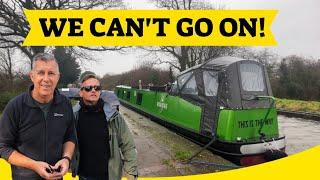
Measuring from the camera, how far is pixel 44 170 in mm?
3223

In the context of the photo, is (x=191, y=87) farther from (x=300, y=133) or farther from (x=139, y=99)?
(x=139, y=99)

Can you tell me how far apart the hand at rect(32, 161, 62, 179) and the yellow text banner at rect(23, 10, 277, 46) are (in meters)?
7.57

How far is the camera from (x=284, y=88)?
2777 centimetres

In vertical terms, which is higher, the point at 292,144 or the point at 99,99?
the point at 99,99

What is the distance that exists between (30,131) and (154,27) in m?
8.09

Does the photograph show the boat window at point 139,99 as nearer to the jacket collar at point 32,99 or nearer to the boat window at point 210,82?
the boat window at point 210,82

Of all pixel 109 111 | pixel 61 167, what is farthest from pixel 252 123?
pixel 61 167

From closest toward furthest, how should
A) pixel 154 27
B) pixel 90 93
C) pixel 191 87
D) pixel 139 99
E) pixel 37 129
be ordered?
pixel 37 129
pixel 90 93
pixel 154 27
pixel 191 87
pixel 139 99

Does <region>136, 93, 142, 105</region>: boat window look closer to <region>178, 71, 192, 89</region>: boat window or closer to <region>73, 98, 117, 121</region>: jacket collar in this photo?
<region>178, 71, 192, 89</region>: boat window

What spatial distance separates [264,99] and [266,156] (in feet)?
4.97

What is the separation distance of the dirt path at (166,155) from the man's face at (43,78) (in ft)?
14.1

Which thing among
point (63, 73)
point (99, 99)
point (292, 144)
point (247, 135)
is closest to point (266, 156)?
point (247, 135)

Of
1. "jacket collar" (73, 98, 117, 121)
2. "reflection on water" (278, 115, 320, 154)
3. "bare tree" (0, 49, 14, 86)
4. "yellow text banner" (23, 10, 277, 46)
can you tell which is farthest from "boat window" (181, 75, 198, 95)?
"bare tree" (0, 49, 14, 86)

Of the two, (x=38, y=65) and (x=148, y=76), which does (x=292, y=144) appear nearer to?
(x=38, y=65)
